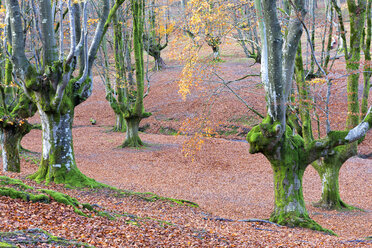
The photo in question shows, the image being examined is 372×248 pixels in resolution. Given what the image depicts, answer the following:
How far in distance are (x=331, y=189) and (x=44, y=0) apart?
9424mm

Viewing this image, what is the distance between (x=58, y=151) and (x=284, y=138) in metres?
5.35

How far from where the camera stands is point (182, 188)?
12.2 metres

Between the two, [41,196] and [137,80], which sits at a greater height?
[137,80]

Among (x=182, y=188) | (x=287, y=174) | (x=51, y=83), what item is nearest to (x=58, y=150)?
(x=51, y=83)

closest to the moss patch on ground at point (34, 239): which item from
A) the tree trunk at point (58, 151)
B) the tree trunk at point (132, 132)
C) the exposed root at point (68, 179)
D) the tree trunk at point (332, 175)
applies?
the exposed root at point (68, 179)

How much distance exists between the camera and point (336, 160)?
10133 millimetres

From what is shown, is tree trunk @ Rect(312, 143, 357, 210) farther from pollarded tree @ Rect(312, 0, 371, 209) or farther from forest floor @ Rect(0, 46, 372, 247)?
forest floor @ Rect(0, 46, 372, 247)

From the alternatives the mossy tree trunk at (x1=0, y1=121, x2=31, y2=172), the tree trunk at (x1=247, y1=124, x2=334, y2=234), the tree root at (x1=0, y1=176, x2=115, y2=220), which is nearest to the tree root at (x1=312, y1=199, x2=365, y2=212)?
the tree trunk at (x1=247, y1=124, x2=334, y2=234)

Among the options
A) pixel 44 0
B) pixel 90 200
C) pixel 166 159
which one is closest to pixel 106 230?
pixel 90 200

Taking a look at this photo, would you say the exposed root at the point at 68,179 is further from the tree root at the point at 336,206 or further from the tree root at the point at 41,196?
the tree root at the point at 336,206

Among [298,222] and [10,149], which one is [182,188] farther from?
[10,149]

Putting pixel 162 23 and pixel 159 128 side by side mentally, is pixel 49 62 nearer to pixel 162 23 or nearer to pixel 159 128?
pixel 159 128

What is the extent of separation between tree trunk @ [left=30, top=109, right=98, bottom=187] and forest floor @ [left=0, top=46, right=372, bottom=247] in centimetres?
55

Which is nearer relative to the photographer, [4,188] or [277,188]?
[4,188]
